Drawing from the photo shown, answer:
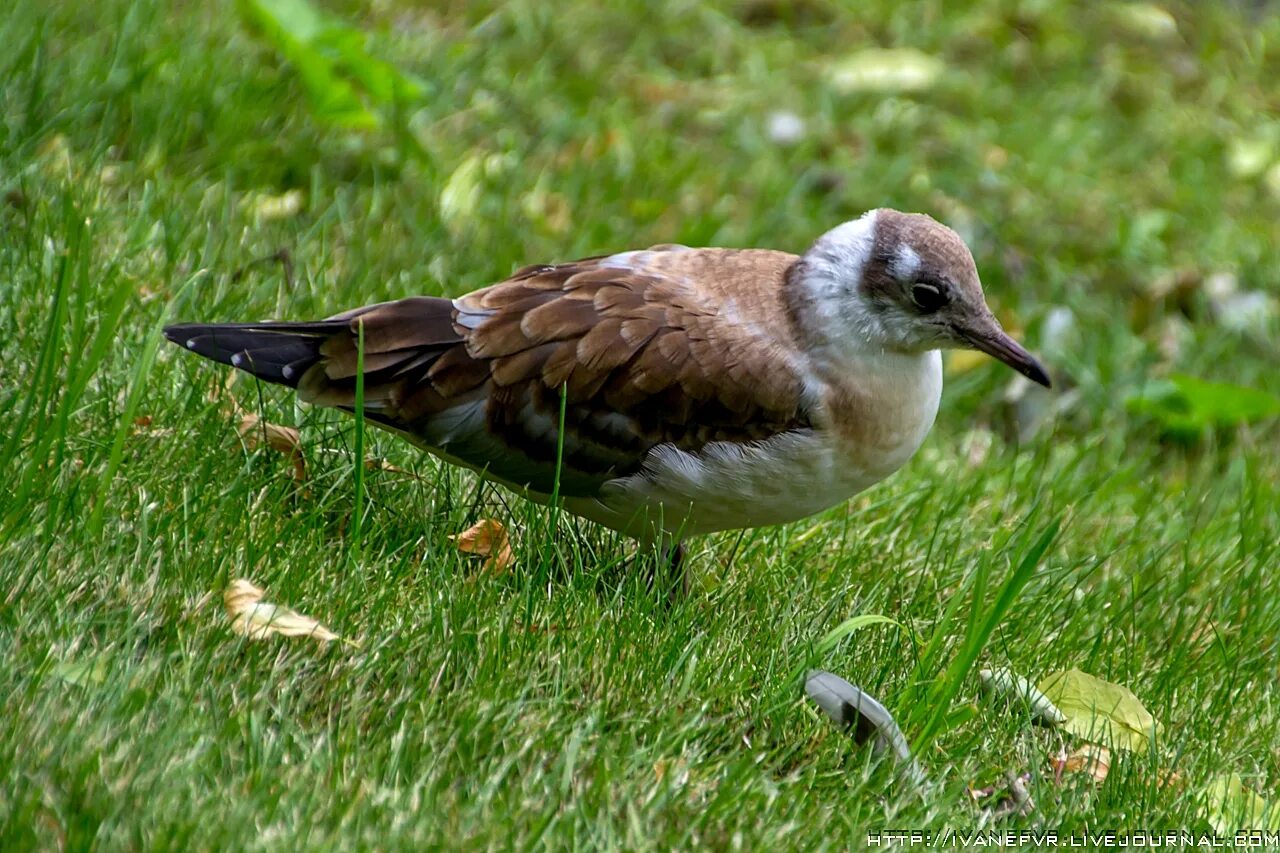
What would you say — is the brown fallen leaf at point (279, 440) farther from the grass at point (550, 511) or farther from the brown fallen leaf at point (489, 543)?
the brown fallen leaf at point (489, 543)

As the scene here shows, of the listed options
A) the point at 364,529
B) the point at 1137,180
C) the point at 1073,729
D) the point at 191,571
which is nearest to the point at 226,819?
the point at 191,571

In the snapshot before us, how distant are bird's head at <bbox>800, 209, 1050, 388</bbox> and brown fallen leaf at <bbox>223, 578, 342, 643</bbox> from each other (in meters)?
1.55

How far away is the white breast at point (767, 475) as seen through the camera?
3932mm

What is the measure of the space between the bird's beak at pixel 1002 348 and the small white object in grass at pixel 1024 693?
2.62ft

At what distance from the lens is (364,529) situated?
3.99 meters

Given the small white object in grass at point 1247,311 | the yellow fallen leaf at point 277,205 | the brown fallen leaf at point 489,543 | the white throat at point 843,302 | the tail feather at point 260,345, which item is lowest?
the small white object in grass at point 1247,311

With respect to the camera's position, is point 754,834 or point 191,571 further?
point 191,571

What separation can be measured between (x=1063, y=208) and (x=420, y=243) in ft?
11.0

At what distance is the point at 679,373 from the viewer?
13.1 feet

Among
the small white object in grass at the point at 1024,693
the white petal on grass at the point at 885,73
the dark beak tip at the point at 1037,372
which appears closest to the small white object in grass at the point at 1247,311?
the white petal on grass at the point at 885,73

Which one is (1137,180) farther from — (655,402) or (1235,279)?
(655,402)

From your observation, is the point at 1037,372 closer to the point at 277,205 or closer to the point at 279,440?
the point at 279,440

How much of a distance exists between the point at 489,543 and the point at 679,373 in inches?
26.1

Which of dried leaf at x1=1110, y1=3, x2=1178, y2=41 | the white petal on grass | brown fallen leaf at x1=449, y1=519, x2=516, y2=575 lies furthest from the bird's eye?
dried leaf at x1=1110, y1=3, x2=1178, y2=41
